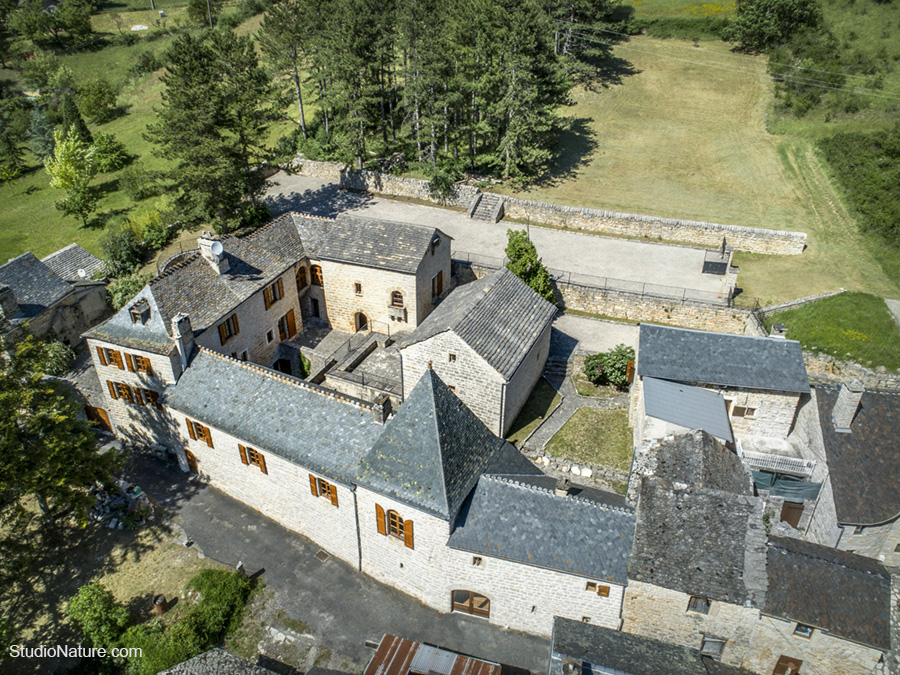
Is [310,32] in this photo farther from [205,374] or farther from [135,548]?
[135,548]

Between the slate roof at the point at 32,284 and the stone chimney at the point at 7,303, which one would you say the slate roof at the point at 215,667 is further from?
the slate roof at the point at 32,284

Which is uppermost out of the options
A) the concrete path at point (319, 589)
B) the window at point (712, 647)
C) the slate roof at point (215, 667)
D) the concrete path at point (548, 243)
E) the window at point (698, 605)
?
the window at point (698, 605)

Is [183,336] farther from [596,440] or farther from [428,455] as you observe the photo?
[596,440]

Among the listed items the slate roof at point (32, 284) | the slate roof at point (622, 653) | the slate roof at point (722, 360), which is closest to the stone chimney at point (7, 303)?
the slate roof at point (32, 284)

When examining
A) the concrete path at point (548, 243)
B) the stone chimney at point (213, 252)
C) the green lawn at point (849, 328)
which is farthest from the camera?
the concrete path at point (548, 243)

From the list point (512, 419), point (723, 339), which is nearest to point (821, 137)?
point (723, 339)

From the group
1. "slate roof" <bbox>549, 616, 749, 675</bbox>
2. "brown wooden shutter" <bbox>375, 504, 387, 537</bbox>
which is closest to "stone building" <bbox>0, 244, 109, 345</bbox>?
"brown wooden shutter" <bbox>375, 504, 387, 537</bbox>
